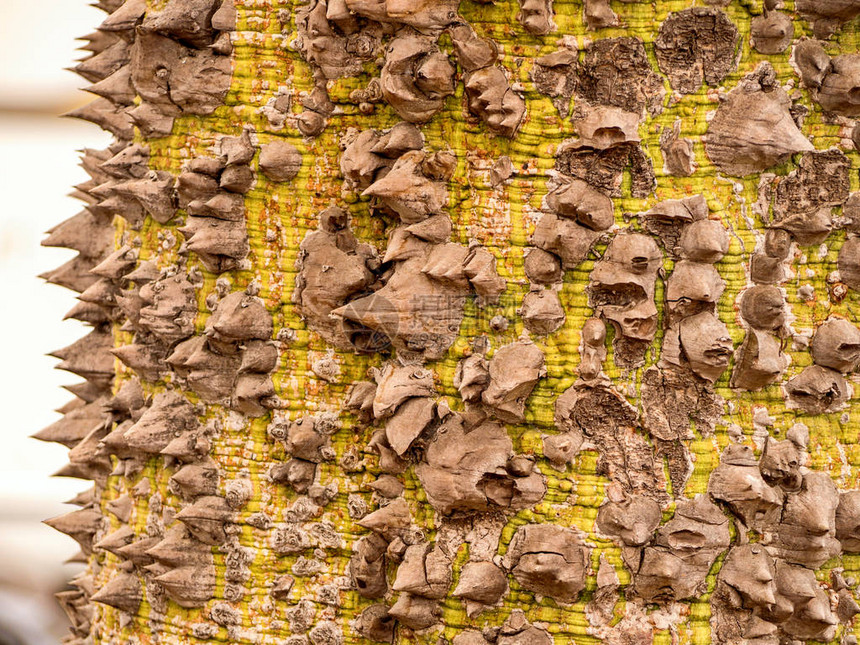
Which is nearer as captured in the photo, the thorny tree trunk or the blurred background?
the thorny tree trunk

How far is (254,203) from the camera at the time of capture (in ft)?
2.72

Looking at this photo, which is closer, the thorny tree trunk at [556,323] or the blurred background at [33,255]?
the thorny tree trunk at [556,323]

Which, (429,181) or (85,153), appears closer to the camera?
(429,181)

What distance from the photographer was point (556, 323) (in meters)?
0.74

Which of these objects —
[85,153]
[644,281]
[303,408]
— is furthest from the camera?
[85,153]

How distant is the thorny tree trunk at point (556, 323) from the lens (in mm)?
722

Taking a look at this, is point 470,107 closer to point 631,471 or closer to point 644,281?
point 644,281

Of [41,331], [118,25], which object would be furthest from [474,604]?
[41,331]

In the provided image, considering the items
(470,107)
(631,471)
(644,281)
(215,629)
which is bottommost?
(215,629)

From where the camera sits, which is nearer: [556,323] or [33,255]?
[556,323]

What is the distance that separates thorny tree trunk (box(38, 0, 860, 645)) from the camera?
722 millimetres

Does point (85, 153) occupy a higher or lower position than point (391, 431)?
higher

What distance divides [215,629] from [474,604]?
10.8 inches

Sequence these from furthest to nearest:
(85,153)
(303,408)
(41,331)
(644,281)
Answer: (41,331) < (85,153) < (303,408) < (644,281)
